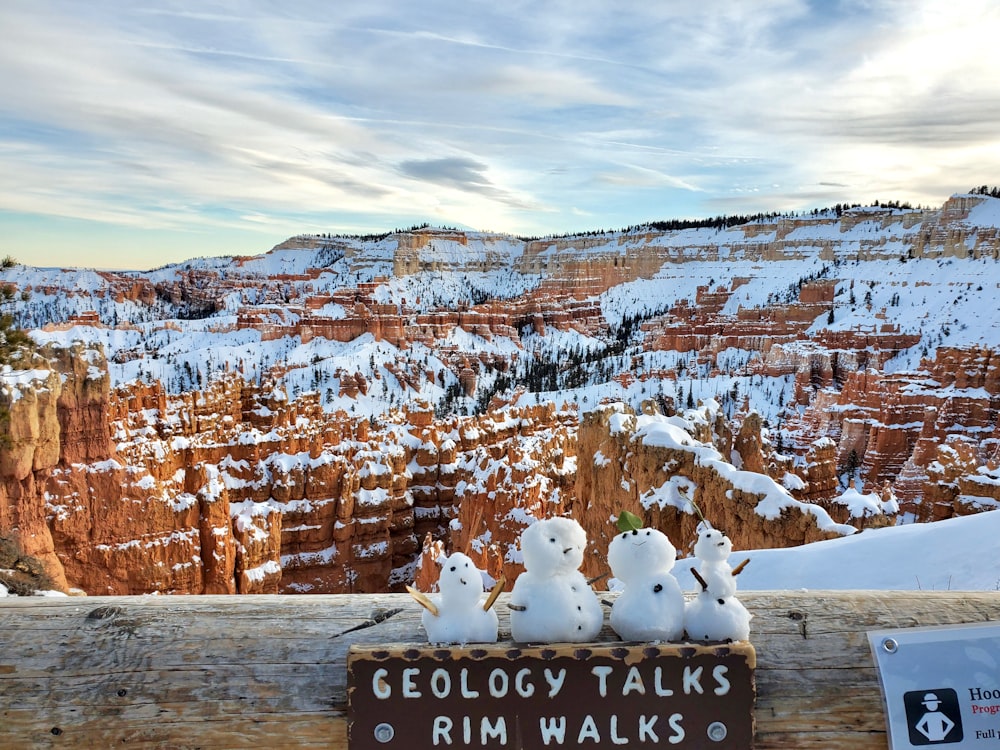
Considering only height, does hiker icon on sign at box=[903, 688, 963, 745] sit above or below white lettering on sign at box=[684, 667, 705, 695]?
below

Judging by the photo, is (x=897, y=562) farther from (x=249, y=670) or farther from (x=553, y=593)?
(x=249, y=670)

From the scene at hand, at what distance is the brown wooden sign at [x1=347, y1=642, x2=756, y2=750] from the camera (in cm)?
127

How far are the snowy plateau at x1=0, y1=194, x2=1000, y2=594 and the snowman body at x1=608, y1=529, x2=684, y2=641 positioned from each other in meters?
2.68

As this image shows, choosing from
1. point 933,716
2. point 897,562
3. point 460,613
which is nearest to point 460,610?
point 460,613

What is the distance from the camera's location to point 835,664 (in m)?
1.41

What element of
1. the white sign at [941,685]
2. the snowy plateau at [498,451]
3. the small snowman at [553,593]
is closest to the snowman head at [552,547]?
the small snowman at [553,593]

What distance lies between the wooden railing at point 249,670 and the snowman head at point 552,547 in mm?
203

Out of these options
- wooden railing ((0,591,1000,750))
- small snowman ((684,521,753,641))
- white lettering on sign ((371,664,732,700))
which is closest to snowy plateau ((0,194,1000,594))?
wooden railing ((0,591,1000,750))

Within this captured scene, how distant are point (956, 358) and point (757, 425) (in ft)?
62.2

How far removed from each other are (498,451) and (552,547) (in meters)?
16.6

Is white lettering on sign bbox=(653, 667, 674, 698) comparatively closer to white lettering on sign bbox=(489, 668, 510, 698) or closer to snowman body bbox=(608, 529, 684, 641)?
snowman body bbox=(608, 529, 684, 641)

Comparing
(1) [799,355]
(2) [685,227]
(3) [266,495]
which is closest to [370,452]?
(3) [266,495]

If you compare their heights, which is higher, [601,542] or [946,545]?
[946,545]

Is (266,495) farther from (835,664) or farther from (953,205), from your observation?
(953,205)
